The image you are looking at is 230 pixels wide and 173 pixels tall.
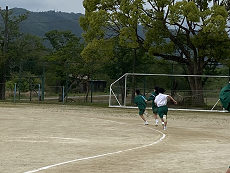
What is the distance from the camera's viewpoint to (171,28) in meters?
42.0

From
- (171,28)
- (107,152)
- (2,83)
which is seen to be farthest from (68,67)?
(107,152)

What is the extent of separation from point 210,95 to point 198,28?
535 cm

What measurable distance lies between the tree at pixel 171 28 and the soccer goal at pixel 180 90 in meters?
0.26

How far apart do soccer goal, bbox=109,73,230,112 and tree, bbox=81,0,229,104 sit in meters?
0.26

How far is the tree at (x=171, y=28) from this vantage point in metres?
36.3

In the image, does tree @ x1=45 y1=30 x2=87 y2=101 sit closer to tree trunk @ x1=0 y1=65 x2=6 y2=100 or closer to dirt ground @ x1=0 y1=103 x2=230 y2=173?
tree trunk @ x1=0 y1=65 x2=6 y2=100

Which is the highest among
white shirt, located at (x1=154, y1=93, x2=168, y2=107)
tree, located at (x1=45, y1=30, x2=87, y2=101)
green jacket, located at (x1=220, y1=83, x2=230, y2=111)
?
tree, located at (x1=45, y1=30, x2=87, y2=101)

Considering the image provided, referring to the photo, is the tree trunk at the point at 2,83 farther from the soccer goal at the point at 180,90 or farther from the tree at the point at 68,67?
the soccer goal at the point at 180,90

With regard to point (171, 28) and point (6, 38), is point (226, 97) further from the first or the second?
point (6, 38)

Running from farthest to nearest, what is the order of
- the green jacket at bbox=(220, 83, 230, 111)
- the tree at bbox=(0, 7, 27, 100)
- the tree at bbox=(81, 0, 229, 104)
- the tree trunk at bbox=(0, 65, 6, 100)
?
the tree at bbox=(0, 7, 27, 100) → the tree trunk at bbox=(0, 65, 6, 100) → the tree at bbox=(81, 0, 229, 104) → the green jacket at bbox=(220, 83, 230, 111)

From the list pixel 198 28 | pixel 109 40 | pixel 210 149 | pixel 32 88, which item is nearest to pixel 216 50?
pixel 198 28

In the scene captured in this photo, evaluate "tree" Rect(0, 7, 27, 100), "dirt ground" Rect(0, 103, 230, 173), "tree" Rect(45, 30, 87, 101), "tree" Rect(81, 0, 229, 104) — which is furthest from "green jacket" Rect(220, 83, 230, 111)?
"tree" Rect(0, 7, 27, 100)

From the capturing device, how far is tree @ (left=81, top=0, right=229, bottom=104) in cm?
3631

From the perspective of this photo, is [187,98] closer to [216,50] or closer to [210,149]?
[216,50]
